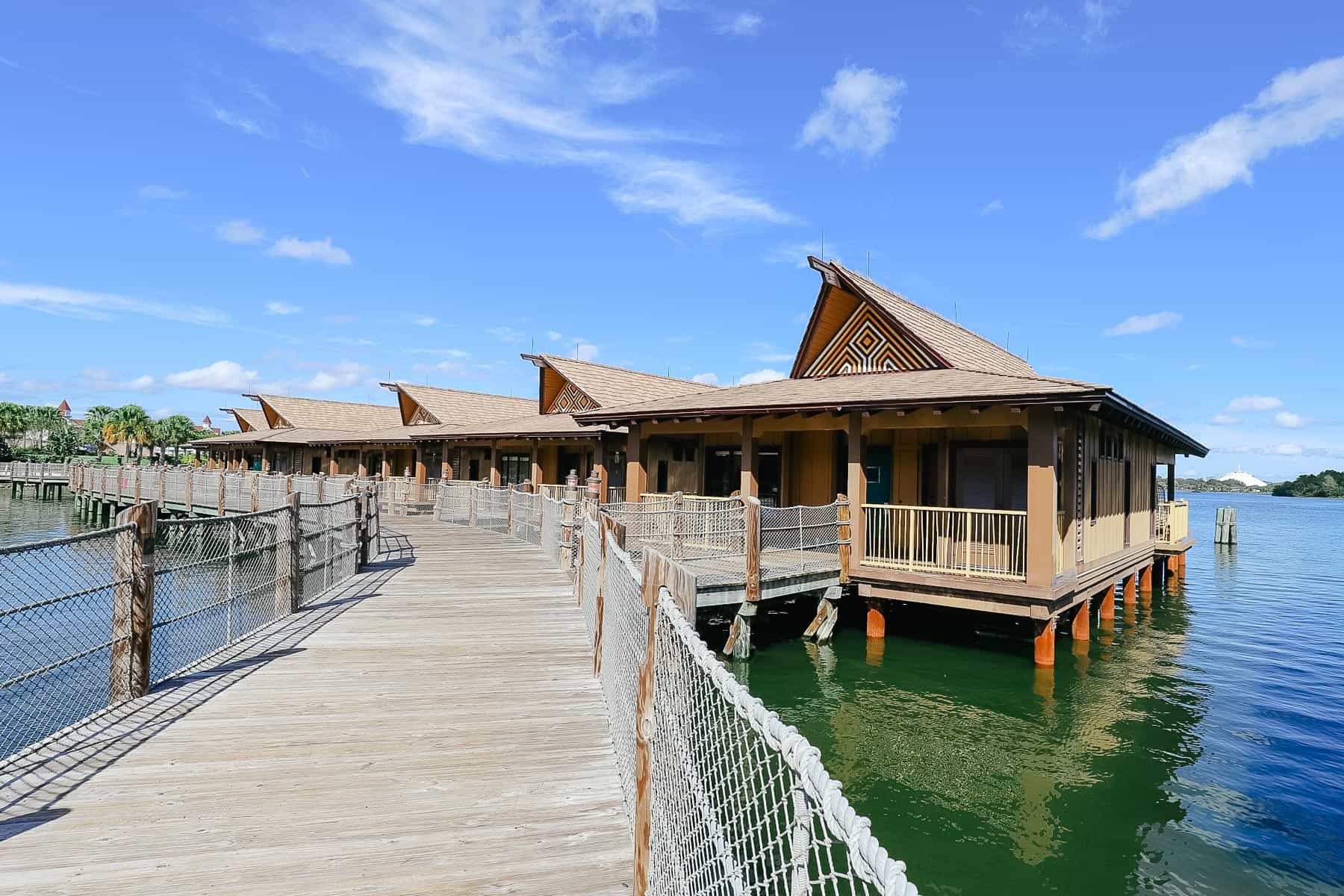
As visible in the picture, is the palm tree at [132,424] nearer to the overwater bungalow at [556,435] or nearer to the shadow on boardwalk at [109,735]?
the overwater bungalow at [556,435]

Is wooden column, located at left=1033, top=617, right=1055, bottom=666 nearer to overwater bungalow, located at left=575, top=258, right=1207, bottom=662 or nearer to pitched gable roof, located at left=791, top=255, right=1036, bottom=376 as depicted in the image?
overwater bungalow, located at left=575, top=258, right=1207, bottom=662

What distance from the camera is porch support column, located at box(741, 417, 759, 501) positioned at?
17.0 meters

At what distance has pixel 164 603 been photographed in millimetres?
9953

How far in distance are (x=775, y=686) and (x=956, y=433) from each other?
8.36 metres

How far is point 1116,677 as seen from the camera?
41.9 feet

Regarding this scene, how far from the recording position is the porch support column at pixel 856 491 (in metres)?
14.5

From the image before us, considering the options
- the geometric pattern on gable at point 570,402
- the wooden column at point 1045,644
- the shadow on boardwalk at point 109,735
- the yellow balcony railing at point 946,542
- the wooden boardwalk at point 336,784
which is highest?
the geometric pattern on gable at point 570,402

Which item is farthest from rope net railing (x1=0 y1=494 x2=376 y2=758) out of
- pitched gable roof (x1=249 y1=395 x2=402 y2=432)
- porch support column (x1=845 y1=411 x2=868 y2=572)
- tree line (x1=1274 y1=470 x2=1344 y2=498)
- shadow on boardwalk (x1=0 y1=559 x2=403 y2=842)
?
tree line (x1=1274 y1=470 x2=1344 y2=498)

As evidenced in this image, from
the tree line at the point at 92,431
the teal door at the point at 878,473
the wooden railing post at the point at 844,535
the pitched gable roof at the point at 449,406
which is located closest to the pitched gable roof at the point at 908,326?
the teal door at the point at 878,473

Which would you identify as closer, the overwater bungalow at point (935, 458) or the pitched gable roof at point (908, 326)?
the overwater bungalow at point (935, 458)

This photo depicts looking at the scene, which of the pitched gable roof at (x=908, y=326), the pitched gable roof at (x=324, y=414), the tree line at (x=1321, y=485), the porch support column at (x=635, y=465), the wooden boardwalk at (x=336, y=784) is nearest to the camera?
the wooden boardwalk at (x=336, y=784)

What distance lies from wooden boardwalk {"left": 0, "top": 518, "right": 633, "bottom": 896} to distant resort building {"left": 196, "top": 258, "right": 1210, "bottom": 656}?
8365 mm

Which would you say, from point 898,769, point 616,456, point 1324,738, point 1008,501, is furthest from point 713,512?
point 616,456

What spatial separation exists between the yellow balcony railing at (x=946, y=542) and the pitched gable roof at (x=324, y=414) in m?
42.7
